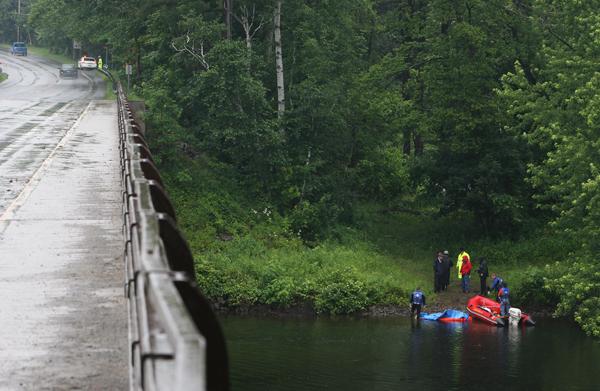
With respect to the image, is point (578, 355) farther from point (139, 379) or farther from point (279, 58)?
point (139, 379)

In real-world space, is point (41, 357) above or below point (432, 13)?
below

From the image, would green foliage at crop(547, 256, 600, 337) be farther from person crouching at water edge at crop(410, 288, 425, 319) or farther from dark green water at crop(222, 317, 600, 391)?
person crouching at water edge at crop(410, 288, 425, 319)

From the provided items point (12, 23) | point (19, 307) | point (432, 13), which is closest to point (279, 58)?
point (432, 13)

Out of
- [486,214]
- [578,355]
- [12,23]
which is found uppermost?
[12,23]

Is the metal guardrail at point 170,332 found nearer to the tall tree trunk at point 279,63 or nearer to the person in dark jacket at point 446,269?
the person in dark jacket at point 446,269

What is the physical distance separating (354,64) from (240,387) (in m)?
26.6

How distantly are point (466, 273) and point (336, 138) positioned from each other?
10351 mm

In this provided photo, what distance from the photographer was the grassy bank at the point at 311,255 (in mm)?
39688

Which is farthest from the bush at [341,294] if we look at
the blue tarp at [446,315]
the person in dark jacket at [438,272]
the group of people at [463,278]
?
the person in dark jacket at [438,272]

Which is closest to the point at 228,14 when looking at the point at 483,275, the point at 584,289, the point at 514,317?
the point at 483,275

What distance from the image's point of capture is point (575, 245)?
4669 cm

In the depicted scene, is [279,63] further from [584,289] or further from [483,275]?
[584,289]

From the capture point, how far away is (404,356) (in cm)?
3241

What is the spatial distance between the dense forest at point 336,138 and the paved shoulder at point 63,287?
20358 mm
